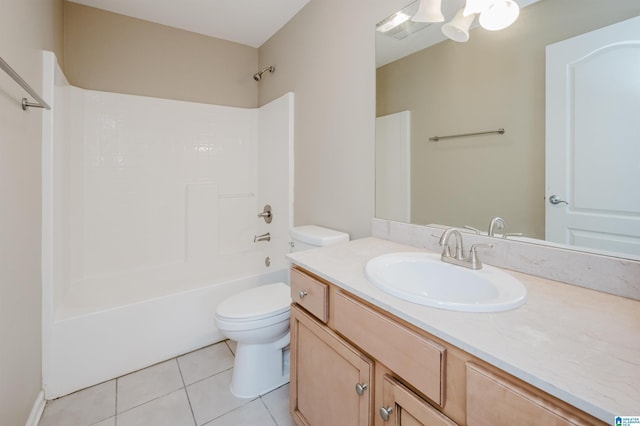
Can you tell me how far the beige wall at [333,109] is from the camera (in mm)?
1589

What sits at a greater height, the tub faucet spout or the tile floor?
the tub faucet spout

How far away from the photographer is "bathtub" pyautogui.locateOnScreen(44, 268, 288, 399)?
1525mm

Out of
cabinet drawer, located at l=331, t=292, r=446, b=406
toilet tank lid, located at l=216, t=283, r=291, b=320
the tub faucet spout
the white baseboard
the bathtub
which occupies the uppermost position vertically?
the tub faucet spout

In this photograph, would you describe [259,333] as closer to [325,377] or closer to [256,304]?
[256,304]

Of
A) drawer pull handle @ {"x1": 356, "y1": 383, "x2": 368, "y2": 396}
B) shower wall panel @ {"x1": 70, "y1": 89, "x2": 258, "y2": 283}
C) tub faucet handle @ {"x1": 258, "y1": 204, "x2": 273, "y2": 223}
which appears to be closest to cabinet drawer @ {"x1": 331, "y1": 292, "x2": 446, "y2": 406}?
drawer pull handle @ {"x1": 356, "y1": 383, "x2": 368, "y2": 396}

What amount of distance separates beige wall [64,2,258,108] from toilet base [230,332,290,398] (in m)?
2.07

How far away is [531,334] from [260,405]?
1.36 m

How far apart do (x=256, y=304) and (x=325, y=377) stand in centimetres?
65

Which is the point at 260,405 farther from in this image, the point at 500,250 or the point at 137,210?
the point at 137,210

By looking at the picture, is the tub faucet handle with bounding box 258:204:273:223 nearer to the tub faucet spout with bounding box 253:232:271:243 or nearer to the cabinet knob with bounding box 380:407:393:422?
the tub faucet spout with bounding box 253:232:271:243

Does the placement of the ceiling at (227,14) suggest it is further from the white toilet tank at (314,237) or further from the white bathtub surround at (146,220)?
the white toilet tank at (314,237)

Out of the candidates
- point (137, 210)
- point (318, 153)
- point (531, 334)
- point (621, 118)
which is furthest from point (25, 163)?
point (621, 118)

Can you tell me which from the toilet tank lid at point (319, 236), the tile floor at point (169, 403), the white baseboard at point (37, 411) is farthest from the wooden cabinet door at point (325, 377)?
the white baseboard at point (37, 411)

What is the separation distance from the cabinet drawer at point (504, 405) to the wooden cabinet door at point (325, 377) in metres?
0.31
